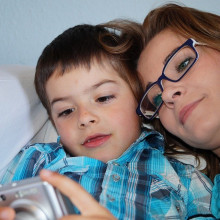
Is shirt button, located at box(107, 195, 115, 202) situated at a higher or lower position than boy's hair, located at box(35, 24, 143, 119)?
lower

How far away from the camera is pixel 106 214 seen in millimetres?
477

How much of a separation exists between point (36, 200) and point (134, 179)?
0.41 m

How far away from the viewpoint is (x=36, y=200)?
1.50ft

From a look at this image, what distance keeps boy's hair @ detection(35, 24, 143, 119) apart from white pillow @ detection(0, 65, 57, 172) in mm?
41

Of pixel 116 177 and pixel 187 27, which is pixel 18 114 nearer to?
pixel 116 177

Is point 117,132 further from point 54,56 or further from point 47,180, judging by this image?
point 47,180

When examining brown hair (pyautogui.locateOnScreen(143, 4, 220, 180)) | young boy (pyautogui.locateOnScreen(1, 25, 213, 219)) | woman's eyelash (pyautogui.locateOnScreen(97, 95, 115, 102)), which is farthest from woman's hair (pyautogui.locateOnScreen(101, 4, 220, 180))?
woman's eyelash (pyautogui.locateOnScreen(97, 95, 115, 102))

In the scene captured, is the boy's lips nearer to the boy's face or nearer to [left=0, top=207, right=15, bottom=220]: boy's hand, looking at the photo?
the boy's face

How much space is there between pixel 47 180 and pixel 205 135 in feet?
1.51

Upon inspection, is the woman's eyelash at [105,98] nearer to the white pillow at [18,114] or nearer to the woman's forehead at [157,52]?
the woman's forehead at [157,52]

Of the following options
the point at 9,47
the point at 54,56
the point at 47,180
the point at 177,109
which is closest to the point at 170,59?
the point at 177,109

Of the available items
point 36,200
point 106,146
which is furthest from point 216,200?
point 36,200

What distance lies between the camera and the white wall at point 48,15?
122 centimetres

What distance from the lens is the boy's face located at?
835 millimetres
